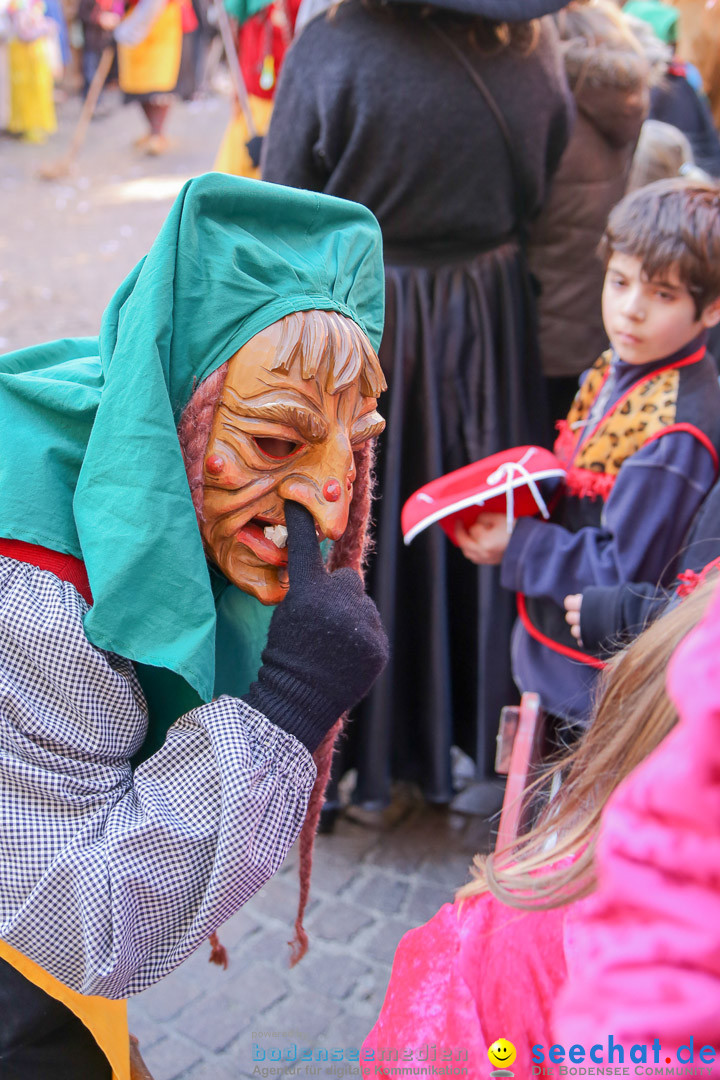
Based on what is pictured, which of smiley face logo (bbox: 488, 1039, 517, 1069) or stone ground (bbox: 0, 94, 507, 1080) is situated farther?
stone ground (bbox: 0, 94, 507, 1080)

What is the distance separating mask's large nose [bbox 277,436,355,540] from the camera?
134 centimetres

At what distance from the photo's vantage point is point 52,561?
129 cm

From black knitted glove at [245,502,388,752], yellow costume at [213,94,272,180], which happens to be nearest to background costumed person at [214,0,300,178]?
yellow costume at [213,94,272,180]

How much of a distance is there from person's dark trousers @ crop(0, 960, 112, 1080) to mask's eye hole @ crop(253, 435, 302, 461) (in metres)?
0.80

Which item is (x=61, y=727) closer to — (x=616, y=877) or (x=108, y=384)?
(x=108, y=384)

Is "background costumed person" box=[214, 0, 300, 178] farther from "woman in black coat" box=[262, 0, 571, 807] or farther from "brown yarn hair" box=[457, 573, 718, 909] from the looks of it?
"brown yarn hair" box=[457, 573, 718, 909]

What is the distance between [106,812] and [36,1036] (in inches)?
16.3

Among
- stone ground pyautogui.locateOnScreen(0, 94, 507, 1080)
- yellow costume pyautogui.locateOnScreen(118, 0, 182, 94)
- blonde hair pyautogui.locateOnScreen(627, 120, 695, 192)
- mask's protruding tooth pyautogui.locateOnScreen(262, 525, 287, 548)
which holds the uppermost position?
blonde hair pyautogui.locateOnScreen(627, 120, 695, 192)

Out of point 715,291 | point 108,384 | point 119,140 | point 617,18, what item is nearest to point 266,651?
point 108,384

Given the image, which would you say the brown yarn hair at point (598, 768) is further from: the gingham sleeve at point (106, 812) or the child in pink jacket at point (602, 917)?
the gingham sleeve at point (106, 812)

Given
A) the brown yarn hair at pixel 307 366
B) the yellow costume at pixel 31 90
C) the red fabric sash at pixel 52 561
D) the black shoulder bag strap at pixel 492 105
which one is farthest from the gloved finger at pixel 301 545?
the yellow costume at pixel 31 90

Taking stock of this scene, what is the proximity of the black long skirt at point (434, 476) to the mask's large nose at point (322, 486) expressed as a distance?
1394 mm

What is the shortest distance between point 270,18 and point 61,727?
3790 millimetres

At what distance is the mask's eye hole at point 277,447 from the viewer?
1335 millimetres
